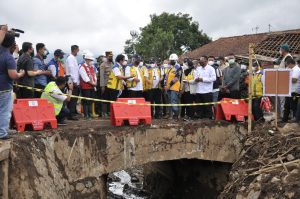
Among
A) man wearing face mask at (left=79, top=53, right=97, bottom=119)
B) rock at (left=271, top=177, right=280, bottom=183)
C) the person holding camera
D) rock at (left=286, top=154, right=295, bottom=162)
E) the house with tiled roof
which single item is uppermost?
the house with tiled roof

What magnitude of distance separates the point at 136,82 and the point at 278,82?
3.76m

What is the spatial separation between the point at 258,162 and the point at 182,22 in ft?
94.0

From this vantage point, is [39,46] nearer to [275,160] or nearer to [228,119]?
[228,119]

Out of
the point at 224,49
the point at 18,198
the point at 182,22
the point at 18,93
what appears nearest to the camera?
the point at 18,198

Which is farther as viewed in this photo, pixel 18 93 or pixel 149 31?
pixel 149 31

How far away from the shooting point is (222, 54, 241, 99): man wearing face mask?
11237mm

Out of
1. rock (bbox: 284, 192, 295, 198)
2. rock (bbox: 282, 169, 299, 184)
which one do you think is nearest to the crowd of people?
rock (bbox: 282, 169, 299, 184)

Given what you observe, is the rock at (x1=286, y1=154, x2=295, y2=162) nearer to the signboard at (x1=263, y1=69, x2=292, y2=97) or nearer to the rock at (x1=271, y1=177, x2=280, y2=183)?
the rock at (x1=271, y1=177, x2=280, y2=183)

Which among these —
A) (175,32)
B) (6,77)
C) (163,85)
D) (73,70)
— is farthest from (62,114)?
(175,32)

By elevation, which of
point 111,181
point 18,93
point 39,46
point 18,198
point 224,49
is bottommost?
point 111,181

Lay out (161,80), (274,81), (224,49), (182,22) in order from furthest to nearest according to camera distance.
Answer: (182,22), (224,49), (161,80), (274,81)

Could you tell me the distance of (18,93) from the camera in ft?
29.7

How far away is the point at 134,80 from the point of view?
1086cm

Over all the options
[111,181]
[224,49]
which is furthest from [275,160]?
[224,49]
